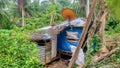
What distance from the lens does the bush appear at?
571 cm

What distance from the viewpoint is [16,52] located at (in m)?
5.84

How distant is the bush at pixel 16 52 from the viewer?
571 centimetres

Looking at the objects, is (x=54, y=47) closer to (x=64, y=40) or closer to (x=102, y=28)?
(x=64, y=40)

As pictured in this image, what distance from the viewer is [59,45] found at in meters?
13.5

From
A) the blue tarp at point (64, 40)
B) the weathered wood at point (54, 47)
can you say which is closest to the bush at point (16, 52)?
the weathered wood at point (54, 47)

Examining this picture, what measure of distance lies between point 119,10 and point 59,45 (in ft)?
30.6

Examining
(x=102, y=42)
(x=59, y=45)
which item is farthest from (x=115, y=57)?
(x=59, y=45)

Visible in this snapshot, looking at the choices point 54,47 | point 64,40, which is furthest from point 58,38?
point 54,47

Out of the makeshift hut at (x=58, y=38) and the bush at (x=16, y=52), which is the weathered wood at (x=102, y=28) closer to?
the bush at (x=16, y=52)

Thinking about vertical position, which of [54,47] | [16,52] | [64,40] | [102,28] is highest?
[102,28]

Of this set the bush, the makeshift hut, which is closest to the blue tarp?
the makeshift hut

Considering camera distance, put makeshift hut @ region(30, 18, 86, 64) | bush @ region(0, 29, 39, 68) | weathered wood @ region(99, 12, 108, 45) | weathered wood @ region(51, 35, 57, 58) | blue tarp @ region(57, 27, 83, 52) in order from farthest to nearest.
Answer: blue tarp @ region(57, 27, 83, 52) → weathered wood @ region(51, 35, 57, 58) → makeshift hut @ region(30, 18, 86, 64) → weathered wood @ region(99, 12, 108, 45) → bush @ region(0, 29, 39, 68)

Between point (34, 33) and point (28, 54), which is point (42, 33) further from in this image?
point (28, 54)

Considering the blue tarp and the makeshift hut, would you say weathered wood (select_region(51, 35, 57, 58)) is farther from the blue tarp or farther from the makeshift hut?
the blue tarp
